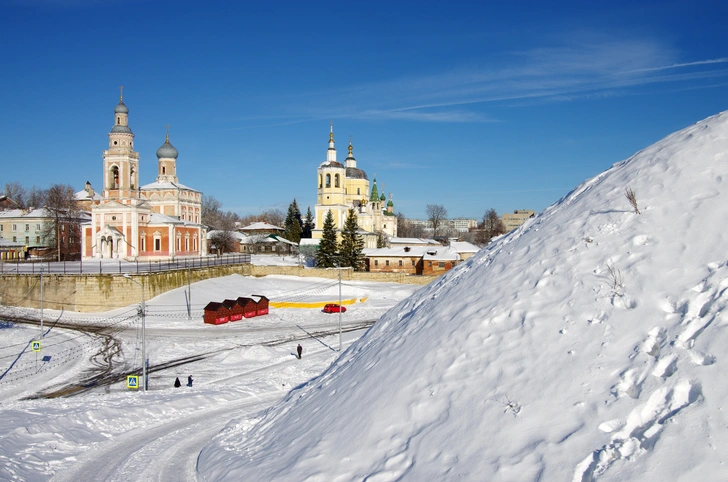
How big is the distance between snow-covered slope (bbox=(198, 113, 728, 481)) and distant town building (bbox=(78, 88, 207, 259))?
1825 inches

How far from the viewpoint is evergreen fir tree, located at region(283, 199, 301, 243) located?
9660cm

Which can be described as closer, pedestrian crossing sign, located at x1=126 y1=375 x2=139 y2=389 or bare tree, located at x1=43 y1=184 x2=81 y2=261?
pedestrian crossing sign, located at x1=126 y1=375 x2=139 y2=389

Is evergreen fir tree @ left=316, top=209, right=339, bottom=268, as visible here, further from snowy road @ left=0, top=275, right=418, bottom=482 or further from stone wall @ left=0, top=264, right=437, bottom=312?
stone wall @ left=0, top=264, right=437, bottom=312

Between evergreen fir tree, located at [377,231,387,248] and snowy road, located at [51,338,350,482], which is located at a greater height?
evergreen fir tree, located at [377,231,387,248]

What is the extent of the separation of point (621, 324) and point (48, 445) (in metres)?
14.9

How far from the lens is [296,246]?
91.4m

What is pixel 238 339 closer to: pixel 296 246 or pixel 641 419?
pixel 641 419

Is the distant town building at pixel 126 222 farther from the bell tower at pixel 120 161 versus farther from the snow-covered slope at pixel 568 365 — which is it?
the snow-covered slope at pixel 568 365

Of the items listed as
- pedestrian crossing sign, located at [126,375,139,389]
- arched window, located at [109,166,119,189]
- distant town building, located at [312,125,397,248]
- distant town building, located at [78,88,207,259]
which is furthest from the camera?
distant town building, located at [312,125,397,248]

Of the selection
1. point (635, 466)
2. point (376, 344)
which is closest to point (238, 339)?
point (376, 344)

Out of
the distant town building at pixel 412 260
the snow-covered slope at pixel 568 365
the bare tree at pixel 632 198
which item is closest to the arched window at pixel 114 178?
the distant town building at pixel 412 260

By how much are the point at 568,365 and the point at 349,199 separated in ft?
300

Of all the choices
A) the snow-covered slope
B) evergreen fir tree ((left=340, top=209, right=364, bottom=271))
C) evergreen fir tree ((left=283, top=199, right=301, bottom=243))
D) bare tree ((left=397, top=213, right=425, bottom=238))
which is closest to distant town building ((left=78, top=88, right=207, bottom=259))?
evergreen fir tree ((left=340, top=209, right=364, bottom=271))

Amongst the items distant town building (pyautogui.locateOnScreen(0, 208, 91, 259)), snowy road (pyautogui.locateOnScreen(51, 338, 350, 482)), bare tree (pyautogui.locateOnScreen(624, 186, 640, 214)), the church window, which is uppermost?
distant town building (pyautogui.locateOnScreen(0, 208, 91, 259))
